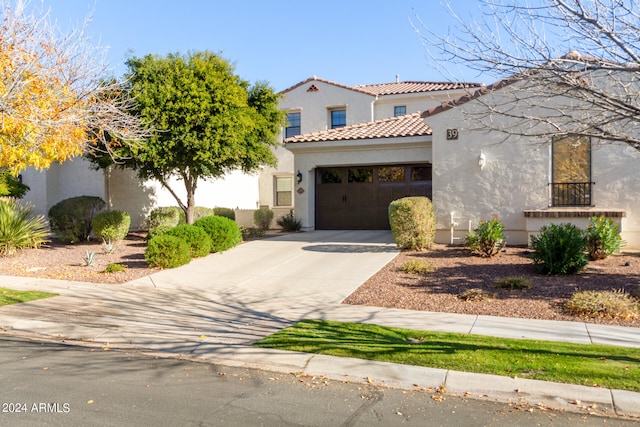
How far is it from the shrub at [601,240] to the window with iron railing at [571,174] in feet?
7.15

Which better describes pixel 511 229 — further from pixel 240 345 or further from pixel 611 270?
pixel 240 345

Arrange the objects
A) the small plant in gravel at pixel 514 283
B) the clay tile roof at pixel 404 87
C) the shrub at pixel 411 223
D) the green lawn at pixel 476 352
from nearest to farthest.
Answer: the green lawn at pixel 476 352 → the small plant in gravel at pixel 514 283 → the shrub at pixel 411 223 → the clay tile roof at pixel 404 87

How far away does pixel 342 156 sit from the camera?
19.4m

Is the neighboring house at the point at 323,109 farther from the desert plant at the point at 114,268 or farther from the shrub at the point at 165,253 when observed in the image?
the desert plant at the point at 114,268

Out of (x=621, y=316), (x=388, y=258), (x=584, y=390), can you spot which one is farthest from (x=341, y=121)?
(x=584, y=390)

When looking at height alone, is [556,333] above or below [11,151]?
below

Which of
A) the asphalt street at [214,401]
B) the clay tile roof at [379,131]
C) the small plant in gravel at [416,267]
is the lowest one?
the asphalt street at [214,401]

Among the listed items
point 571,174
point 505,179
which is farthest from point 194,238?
point 571,174

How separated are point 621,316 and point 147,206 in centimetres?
1806

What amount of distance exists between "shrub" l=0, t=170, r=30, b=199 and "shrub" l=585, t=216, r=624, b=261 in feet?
59.9

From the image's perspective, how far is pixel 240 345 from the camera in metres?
6.79

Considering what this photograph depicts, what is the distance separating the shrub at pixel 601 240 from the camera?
39.4ft

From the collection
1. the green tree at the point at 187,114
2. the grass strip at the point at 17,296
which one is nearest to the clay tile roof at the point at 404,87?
the green tree at the point at 187,114

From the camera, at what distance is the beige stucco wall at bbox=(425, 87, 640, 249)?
1384 centimetres
